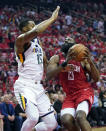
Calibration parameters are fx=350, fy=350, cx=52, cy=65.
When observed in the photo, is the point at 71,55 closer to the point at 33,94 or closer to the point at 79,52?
the point at 79,52

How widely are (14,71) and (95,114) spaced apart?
4908 millimetres

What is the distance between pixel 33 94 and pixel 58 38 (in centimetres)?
1514

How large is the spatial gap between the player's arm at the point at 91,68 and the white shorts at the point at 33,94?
91cm

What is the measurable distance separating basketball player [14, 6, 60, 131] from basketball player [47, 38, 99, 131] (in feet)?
1.05

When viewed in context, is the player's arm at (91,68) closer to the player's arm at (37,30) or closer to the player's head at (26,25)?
the player's arm at (37,30)

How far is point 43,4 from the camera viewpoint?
83.4ft

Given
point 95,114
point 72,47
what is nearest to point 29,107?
point 72,47

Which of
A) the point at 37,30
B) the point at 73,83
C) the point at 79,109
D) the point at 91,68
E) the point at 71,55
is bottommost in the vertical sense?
the point at 79,109

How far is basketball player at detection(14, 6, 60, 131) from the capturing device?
20.1 feet

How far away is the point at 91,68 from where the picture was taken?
6047 mm

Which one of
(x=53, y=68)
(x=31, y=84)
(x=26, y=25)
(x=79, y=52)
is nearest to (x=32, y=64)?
(x=31, y=84)

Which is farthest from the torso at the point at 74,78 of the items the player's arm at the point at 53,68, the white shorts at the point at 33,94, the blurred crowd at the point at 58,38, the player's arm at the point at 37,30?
the blurred crowd at the point at 58,38

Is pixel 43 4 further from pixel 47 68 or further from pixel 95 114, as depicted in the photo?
pixel 47 68

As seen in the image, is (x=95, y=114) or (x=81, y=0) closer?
(x=95, y=114)
